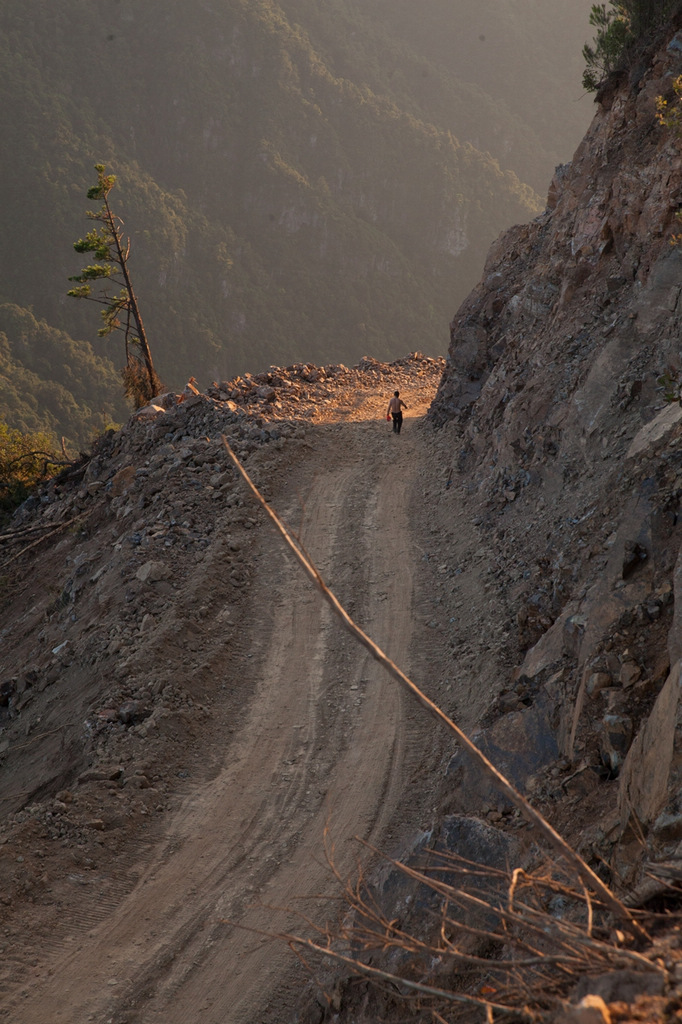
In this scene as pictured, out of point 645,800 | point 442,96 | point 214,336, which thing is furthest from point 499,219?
point 645,800

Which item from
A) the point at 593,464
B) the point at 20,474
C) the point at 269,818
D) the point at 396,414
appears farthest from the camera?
the point at 20,474

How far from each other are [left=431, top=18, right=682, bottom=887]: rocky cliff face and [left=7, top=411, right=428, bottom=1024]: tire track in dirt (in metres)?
1.76

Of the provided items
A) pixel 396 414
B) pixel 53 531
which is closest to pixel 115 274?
pixel 53 531

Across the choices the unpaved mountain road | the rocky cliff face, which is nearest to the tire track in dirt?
the unpaved mountain road

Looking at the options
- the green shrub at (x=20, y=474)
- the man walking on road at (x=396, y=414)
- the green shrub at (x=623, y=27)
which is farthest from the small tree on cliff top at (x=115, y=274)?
the green shrub at (x=623, y=27)

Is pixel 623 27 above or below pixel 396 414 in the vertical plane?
above

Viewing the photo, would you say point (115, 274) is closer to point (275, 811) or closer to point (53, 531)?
point (53, 531)

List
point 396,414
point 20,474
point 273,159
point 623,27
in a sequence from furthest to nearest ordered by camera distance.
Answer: point 273,159
point 20,474
point 396,414
point 623,27

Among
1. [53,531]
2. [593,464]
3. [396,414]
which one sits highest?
[53,531]

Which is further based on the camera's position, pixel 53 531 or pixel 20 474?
pixel 20 474

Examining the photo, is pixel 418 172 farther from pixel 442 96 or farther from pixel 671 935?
pixel 671 935

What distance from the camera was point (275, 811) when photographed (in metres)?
7.80

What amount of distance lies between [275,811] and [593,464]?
6292 millimetres

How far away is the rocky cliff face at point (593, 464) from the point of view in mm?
5383
